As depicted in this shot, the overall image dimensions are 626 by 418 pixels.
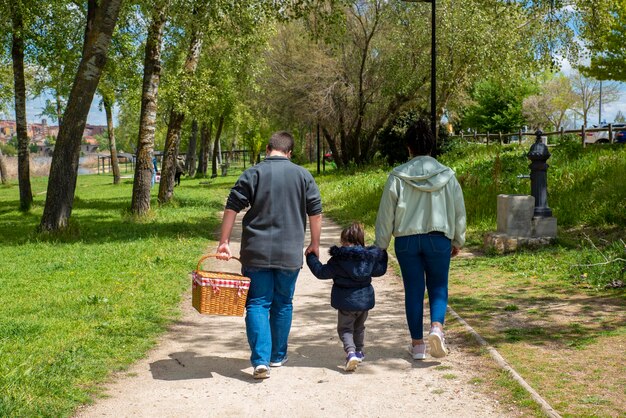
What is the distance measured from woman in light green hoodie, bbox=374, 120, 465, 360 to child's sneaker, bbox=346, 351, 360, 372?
593 millimetres

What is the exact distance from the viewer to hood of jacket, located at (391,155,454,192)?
5.92 meters

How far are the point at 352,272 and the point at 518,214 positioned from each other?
23.2 feet

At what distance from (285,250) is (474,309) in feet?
11.0

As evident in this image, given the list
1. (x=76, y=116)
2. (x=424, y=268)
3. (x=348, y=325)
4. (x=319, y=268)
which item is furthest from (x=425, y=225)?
(x=76, y=116)

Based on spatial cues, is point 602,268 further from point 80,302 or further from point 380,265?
point 80,302

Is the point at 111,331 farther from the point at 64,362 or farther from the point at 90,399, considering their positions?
the point at 90,399

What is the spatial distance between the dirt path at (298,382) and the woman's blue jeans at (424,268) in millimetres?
476

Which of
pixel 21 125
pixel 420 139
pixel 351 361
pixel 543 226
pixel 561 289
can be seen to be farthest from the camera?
pixel 21 125

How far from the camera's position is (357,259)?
18.9ft

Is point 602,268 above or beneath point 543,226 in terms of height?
beneath

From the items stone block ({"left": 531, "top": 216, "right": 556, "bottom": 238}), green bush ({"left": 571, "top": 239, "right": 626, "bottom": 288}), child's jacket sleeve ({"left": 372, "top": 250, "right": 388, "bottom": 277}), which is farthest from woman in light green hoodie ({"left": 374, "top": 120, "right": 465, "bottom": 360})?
stone block ({"left": 531, "top": 216, "right": 556, "bottom": 238})

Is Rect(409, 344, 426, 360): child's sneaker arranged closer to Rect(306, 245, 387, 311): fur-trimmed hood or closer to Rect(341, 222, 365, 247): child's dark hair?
Rect(306, 245, 387, 311): fur-trimmed hood

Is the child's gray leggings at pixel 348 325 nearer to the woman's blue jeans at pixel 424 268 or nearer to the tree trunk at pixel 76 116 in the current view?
the woman's blue jeans at pixel 424 268

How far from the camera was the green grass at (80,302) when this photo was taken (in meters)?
5.41
